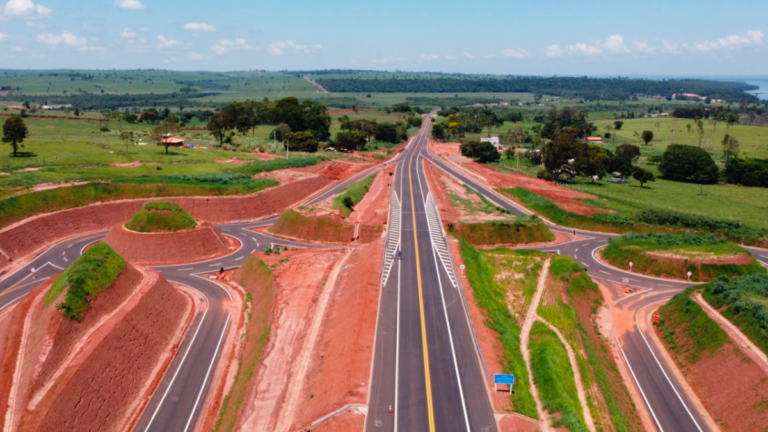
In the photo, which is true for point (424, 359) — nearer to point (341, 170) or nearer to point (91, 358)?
point (91, 358)

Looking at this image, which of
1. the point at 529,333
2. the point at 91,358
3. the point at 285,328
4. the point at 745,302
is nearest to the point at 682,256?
the point at 745,302

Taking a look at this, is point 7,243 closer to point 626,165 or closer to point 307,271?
point 307,271

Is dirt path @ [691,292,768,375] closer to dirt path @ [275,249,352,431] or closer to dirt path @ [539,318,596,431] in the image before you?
dirt path @ [539,318,596,431]

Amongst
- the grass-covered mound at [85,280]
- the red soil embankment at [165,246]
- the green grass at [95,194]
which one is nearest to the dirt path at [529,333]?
the grass-covered mound at [85,280]

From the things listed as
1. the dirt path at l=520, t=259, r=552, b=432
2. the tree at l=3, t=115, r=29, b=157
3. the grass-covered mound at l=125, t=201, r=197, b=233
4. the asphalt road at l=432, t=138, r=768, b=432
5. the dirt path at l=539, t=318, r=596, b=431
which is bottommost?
the asphalt road at l=432, t=138, r=768, b=432

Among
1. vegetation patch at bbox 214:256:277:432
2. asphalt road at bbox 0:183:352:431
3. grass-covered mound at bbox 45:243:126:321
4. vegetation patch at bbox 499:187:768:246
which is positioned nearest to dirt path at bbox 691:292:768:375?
vegetation patch at bbox 499:187:768:246

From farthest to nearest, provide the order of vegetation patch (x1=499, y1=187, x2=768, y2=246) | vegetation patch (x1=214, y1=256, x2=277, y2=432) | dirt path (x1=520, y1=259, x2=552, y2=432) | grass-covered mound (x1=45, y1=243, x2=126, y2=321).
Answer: vegetation patch (x1=499, y1=187, x2=768, y2=246) < grass-covered mound (x1=45, y1=243, x2=126, y2=321) < vegetation patch (x1=214, y1=256, x2=277, y2=432) < dirt path (x1=520, y1=259, x2=552, y2=432)
